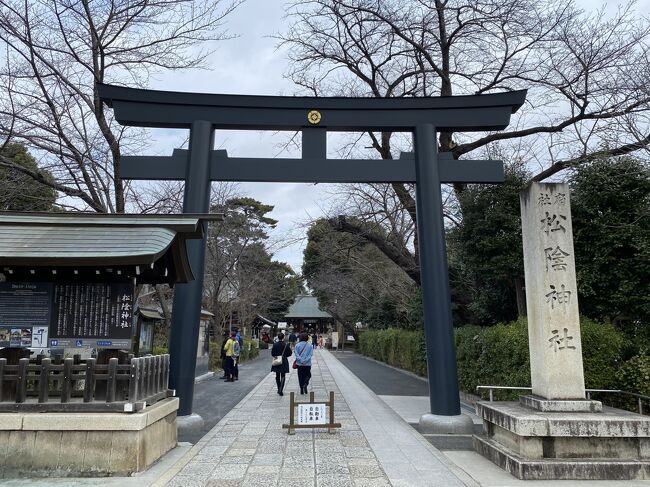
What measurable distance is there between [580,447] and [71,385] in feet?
22.4

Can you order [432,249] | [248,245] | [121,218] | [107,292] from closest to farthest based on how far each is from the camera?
[107,292] → [121,218] → [432,249] → [248,245]

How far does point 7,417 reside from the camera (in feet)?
19.9

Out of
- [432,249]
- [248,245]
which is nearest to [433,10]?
[432,249]

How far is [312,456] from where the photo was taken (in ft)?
23.7

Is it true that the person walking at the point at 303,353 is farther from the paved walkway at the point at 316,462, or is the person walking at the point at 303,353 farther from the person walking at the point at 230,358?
the person walking at the point at 230,358

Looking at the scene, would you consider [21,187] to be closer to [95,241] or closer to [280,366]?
[95,241]

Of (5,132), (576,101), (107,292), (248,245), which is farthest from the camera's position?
(248,245)

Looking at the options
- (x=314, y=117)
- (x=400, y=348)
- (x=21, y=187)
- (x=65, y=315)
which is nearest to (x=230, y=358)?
(x=21, y=187)

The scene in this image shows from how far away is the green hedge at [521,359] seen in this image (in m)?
8.71

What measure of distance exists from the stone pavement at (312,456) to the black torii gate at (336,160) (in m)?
1.54

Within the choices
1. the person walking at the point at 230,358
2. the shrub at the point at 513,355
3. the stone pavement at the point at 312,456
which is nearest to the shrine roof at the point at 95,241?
the stone pavement at the point at 312,456

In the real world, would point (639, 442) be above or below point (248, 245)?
below

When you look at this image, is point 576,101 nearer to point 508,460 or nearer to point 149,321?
point 508,460

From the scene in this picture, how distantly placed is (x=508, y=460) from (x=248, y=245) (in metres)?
23.5
